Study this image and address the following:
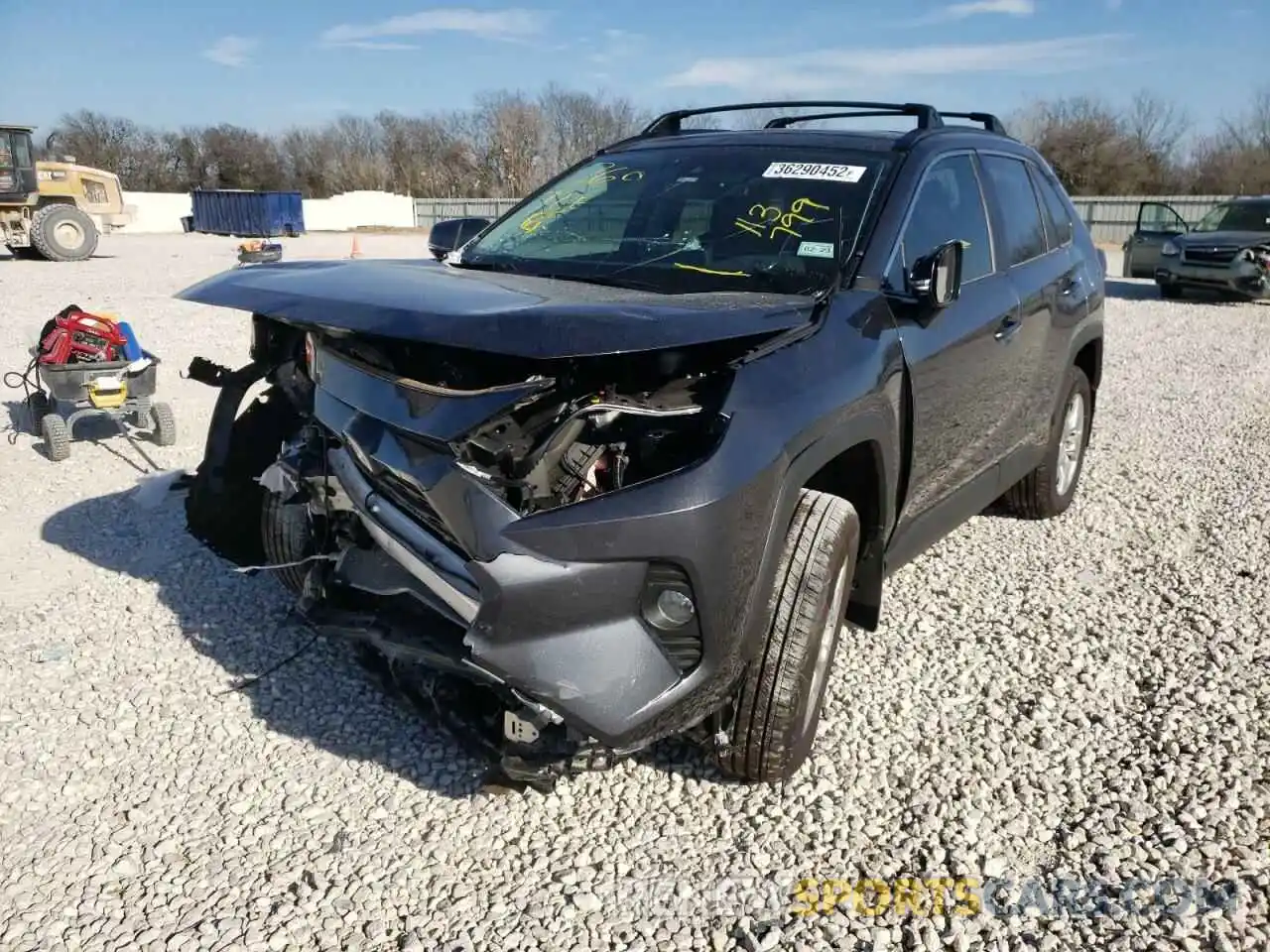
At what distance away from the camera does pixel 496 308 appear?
252cm

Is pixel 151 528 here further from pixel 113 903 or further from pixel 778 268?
pixel 778 268

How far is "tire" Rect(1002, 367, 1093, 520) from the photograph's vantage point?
5.00 m

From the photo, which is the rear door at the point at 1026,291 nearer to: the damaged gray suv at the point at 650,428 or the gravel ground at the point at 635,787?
the damaged gray suv at the point at 650,428

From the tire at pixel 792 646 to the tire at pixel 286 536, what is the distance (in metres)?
1.62

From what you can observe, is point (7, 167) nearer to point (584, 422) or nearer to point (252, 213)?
point (584, 422)

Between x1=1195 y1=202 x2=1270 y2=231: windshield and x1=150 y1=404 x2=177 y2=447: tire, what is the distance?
16370mm

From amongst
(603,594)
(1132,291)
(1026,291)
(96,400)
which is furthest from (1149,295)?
(603,594)

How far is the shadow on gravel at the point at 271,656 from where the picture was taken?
122 inches

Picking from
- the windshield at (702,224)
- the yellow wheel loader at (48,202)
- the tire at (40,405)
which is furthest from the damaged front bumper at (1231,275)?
the yellow wheel loader at (48,202)

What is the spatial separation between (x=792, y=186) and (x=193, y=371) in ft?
7.60

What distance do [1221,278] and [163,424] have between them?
15.6 m

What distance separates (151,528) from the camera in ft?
16.3

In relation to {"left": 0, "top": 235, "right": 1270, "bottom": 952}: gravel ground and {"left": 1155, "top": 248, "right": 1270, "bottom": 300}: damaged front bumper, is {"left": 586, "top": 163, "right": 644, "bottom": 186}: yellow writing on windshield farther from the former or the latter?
{"left": 1155, "top": 248, "right": 1270, "bottom": 300}: damaged front bumper

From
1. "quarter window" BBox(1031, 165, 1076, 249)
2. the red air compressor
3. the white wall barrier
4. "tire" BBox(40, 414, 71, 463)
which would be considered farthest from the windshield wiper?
the white wall barrier
